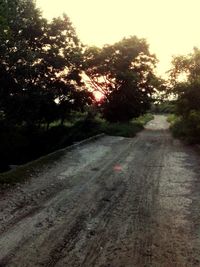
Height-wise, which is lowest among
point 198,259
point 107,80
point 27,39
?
point 198,259

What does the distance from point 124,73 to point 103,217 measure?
32.5 m

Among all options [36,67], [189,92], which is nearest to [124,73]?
[36,67]

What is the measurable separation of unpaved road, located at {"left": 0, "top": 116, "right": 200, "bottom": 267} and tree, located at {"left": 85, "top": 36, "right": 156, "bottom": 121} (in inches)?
1012

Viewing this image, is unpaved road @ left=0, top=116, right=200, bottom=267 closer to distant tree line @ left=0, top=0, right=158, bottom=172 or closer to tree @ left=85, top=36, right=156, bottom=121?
distant tree line @ left=0, top=0, right=158, bottom=172

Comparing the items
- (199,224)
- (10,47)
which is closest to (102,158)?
(199,224)

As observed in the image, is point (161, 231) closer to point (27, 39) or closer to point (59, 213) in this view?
point (59, 213)

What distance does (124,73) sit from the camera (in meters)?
40.8

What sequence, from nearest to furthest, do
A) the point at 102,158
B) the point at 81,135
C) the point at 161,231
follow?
the point at 161,231 → the point at 102,158 → the point at 81,135

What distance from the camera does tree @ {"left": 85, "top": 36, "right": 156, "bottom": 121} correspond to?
1635 inches

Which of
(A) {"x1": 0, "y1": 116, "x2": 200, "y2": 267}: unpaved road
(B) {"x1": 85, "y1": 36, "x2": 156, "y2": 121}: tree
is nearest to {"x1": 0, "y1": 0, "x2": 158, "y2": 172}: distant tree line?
(B) {"x1": 85, "y1": 36, "x2": 156, "y2": 121}: tree

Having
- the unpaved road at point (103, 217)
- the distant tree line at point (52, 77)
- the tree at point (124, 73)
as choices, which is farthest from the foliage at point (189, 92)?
the tree at point (124, 73)

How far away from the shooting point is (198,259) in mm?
6992

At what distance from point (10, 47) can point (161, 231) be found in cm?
2351

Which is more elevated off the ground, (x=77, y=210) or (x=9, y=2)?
(x=9, y=2)
